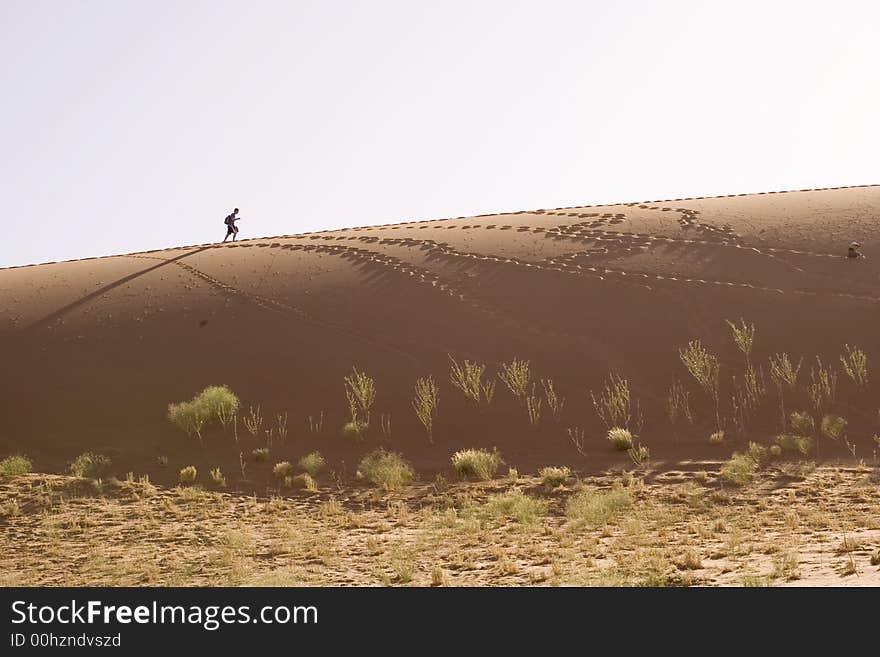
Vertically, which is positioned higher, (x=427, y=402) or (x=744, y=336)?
(x=744, y=336)

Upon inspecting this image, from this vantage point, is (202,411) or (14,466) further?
(202,411)

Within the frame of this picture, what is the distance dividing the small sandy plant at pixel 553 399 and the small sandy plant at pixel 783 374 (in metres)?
4.42

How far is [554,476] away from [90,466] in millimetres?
8993

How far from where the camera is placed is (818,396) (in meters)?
17.9

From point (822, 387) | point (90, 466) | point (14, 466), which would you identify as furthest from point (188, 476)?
point (822, 387)

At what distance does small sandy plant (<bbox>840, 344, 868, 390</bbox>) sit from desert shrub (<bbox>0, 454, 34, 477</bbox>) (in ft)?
54.6

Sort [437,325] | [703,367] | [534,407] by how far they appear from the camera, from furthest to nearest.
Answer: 1. [437,325]
2. [703,367]
3. [534,407]

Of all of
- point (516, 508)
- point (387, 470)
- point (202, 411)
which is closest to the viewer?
point (516, 508)

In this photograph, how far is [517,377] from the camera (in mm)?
19422

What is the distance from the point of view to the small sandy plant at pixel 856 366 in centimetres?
1823

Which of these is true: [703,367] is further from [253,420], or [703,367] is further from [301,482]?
[253,420]

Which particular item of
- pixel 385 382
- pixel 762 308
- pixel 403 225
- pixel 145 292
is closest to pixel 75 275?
pixel 145 292

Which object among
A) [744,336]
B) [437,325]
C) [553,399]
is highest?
[437,325]
